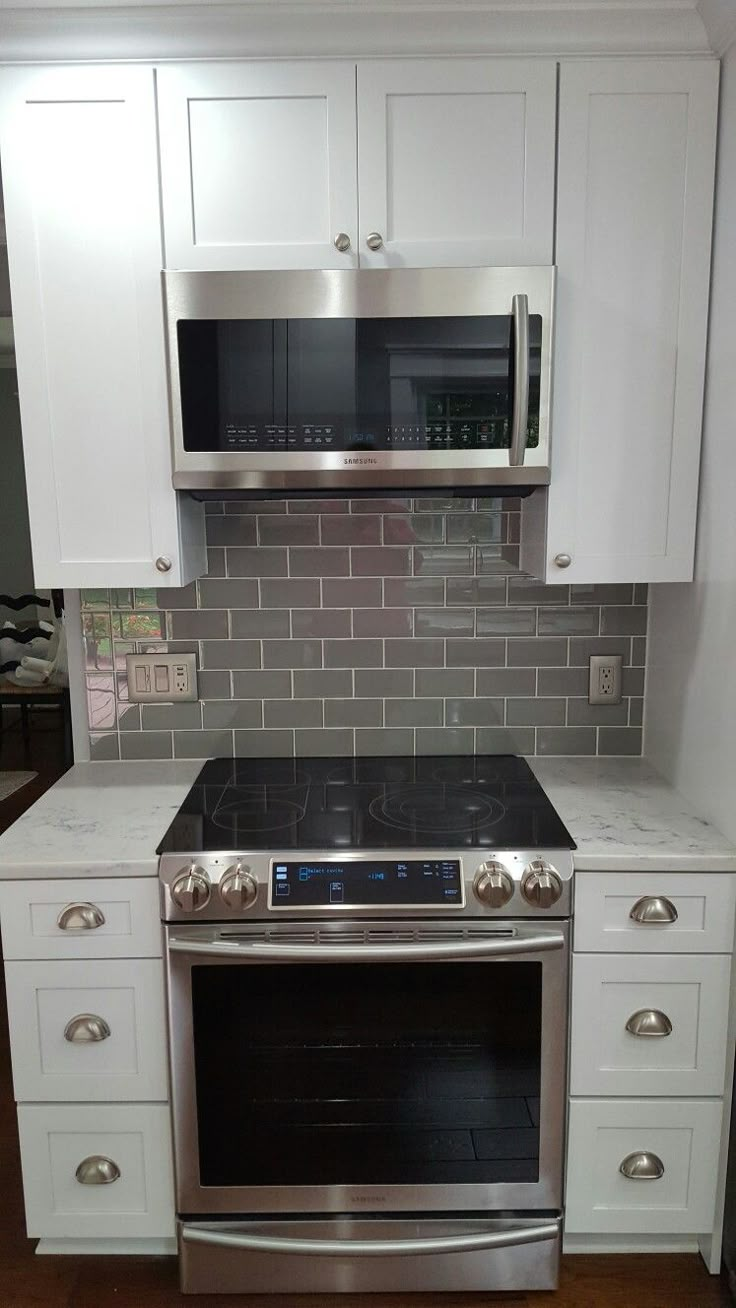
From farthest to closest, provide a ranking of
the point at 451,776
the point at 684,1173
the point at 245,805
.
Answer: the point at 451,776, the point at 245,805, the point at 684,1173

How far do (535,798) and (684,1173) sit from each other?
2.57 ft

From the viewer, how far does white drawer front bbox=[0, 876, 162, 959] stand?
1.64 m

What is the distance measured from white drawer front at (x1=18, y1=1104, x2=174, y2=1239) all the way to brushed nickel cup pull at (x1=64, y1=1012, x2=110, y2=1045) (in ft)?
0.49

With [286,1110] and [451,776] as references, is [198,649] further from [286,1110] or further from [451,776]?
[286,1110]

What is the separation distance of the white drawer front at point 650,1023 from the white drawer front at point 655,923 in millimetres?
24

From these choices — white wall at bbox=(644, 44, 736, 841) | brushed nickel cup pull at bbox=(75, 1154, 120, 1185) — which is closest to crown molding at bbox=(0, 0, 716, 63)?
white wall at bbox=(644, 44, 736, 841)

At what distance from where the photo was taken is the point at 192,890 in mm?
1599

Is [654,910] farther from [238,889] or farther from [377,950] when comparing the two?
[238,889]

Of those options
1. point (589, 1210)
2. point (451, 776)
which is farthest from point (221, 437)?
point (589, 1210)

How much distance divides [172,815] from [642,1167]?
1174 millimetres

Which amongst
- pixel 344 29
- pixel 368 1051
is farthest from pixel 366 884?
pixel 344 29

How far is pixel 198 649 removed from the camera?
217 cm

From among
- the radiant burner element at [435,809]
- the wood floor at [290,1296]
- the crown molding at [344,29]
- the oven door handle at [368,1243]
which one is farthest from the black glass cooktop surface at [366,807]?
the crown molding at [344,29]

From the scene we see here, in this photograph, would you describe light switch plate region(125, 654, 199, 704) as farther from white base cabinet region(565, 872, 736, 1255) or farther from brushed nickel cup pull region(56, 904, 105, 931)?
white base cabinet region(565, 872, 736, 1255)
